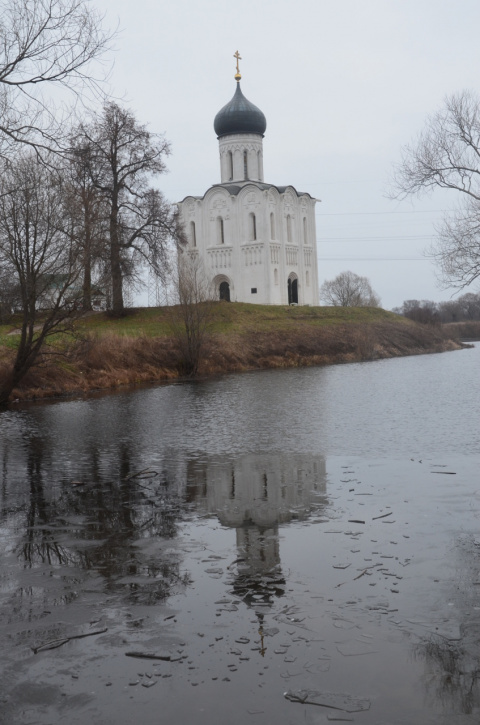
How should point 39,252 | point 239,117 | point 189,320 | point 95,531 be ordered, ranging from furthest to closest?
point 239,117 → point 189,320 → point 39,252 → point 95,531

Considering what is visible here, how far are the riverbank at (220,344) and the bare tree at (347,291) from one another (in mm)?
42712

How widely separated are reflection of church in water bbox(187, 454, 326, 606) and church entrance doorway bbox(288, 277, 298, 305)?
165 feet

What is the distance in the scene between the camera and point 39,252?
21.8m

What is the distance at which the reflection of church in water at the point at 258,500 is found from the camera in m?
6.69

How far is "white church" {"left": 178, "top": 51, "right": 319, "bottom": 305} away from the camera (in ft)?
193

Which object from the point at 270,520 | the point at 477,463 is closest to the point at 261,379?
the point at 477,463

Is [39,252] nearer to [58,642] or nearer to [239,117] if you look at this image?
[58,642]

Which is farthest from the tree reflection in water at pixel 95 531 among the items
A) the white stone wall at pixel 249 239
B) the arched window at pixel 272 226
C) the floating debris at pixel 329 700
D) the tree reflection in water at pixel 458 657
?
the arched window at pixel 272 226

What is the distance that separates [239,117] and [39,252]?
39614 millimetres

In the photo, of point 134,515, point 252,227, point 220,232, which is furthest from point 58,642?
point 220,232

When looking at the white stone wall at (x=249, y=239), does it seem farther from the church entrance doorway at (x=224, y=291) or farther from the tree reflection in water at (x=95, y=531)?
the tree reflection in water at (x=95, y=531)

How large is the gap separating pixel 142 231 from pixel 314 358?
11.9 metres

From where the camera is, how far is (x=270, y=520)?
872cm

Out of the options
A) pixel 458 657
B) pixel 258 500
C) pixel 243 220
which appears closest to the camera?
pixel 458 657
